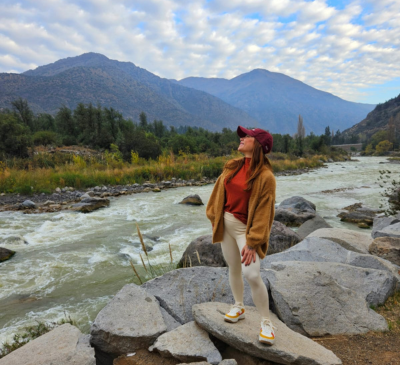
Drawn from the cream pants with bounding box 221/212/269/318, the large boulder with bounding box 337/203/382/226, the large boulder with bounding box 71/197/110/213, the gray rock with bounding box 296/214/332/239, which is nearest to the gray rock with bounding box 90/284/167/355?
the cream pants with bounding box 221/212/269/318

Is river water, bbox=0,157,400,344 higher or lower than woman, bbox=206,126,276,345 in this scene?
lower

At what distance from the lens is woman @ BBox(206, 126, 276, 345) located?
93.1 inches

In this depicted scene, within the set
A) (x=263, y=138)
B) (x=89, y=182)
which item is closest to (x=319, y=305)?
(x=263, y=138)

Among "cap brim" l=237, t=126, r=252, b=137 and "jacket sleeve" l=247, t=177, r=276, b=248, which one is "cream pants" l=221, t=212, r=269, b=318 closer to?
"jacket sleeve" l=247, t=177, r=276, b=248

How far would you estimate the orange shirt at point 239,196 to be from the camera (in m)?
2.50

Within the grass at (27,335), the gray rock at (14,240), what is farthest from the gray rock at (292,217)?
the gray rock at (14,240)

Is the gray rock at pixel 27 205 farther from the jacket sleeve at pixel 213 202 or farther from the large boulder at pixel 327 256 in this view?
the jacket sleeve at pixel 213 202

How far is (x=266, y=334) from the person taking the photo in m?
2.38

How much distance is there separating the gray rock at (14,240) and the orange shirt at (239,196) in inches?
260

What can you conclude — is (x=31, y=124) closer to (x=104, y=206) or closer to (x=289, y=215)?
(x=104, y=206)

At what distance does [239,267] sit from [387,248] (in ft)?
11.5

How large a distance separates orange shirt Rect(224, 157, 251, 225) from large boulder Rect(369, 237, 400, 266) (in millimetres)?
3617

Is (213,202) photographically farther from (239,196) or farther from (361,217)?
(361,217)

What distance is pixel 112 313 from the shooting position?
3004 millimetres
